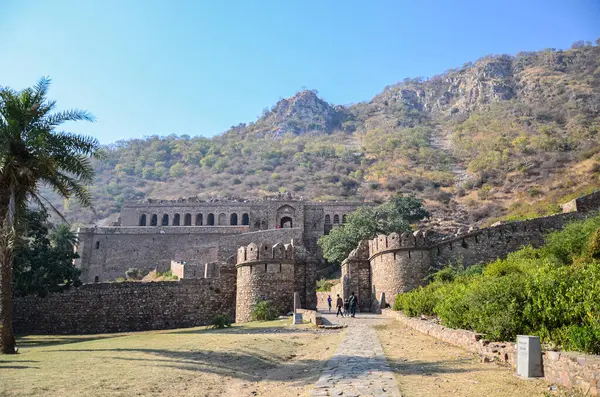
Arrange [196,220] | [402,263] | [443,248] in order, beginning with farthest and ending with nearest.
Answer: [196,220]
[443,248]
[402,263]

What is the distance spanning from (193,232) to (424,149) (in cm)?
5637

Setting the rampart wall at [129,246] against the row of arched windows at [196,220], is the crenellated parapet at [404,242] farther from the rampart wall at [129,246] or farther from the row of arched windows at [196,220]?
the row of arched windows at [196,220]

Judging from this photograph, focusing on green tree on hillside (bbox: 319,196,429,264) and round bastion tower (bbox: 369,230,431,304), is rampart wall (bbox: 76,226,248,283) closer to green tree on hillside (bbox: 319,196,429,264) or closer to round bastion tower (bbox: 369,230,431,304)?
green tree on hillside (bbox: 319,196,429,264)

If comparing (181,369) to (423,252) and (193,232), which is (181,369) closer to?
(423,252)

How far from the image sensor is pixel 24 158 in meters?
14.4

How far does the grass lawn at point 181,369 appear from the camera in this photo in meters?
7.55

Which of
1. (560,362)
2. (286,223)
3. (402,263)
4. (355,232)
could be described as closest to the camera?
(560,362)

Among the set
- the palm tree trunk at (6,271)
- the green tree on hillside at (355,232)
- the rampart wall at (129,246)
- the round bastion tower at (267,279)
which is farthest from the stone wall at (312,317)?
the rampart wall at (129,246)

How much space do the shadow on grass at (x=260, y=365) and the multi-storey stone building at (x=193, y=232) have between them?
3062cm

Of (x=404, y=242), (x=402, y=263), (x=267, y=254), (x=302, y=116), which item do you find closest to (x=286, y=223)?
(x=404, y=242)

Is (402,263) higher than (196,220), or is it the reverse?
(196,220)

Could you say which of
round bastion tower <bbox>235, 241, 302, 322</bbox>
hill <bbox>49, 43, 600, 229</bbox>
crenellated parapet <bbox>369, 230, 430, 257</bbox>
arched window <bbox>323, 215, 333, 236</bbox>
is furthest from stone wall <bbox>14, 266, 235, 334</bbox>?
arched window <bbox>323, 215, 333, 236</bbox>

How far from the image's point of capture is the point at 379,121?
12900cm

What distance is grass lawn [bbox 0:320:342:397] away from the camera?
7.55m
